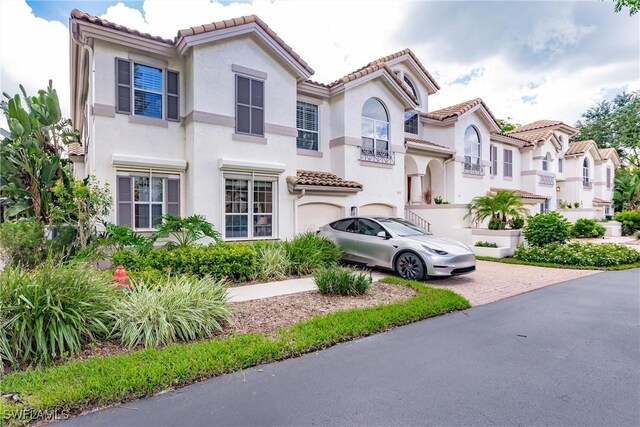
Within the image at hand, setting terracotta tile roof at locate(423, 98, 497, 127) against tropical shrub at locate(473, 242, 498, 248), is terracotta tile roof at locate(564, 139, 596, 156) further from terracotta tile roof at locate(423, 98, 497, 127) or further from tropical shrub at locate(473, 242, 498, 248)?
tropical shrub at locate(473, 242, 498, 248)

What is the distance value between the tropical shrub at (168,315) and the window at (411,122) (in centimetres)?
1647

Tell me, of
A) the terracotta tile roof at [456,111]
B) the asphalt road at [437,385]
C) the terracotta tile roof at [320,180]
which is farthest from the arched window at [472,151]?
the asphalt road at [437,385]

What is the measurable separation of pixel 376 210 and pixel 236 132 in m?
7.08

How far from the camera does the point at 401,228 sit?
1033 cm

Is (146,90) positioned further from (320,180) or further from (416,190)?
(416,190)

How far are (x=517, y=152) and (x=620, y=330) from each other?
21373mm

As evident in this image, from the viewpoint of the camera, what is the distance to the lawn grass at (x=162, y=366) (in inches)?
130

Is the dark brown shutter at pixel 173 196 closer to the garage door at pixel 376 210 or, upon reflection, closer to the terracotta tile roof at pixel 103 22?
the terracotta tile roof at pixel 103 22

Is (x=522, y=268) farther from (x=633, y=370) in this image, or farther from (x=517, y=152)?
(x=517, y=152)

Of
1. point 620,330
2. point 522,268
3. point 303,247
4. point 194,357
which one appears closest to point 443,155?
point 522,268

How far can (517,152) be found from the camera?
2419 cm

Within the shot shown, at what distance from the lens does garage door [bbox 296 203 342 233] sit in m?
13.0

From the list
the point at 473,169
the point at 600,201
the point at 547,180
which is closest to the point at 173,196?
the point at 473,169

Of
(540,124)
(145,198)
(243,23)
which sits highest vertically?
(540,124)
